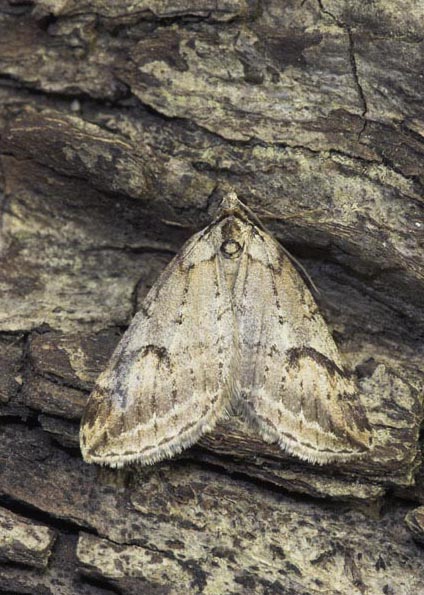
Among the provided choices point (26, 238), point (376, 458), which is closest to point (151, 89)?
point (26, 238)

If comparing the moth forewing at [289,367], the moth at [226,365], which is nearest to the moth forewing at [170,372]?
the moth at [226,365]

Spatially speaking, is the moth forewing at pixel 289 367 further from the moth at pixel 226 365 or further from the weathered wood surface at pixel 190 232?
the weathered wood surface at pixel 190 232

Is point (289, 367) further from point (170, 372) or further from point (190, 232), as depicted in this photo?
point (190, 232)

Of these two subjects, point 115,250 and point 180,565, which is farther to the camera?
point 115,250

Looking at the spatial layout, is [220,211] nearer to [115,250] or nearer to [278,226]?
[278,226]

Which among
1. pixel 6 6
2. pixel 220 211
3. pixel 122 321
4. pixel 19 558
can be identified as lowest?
pixel 19 558

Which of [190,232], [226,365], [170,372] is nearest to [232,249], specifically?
[190,232]

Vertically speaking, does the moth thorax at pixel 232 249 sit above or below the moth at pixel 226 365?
above
